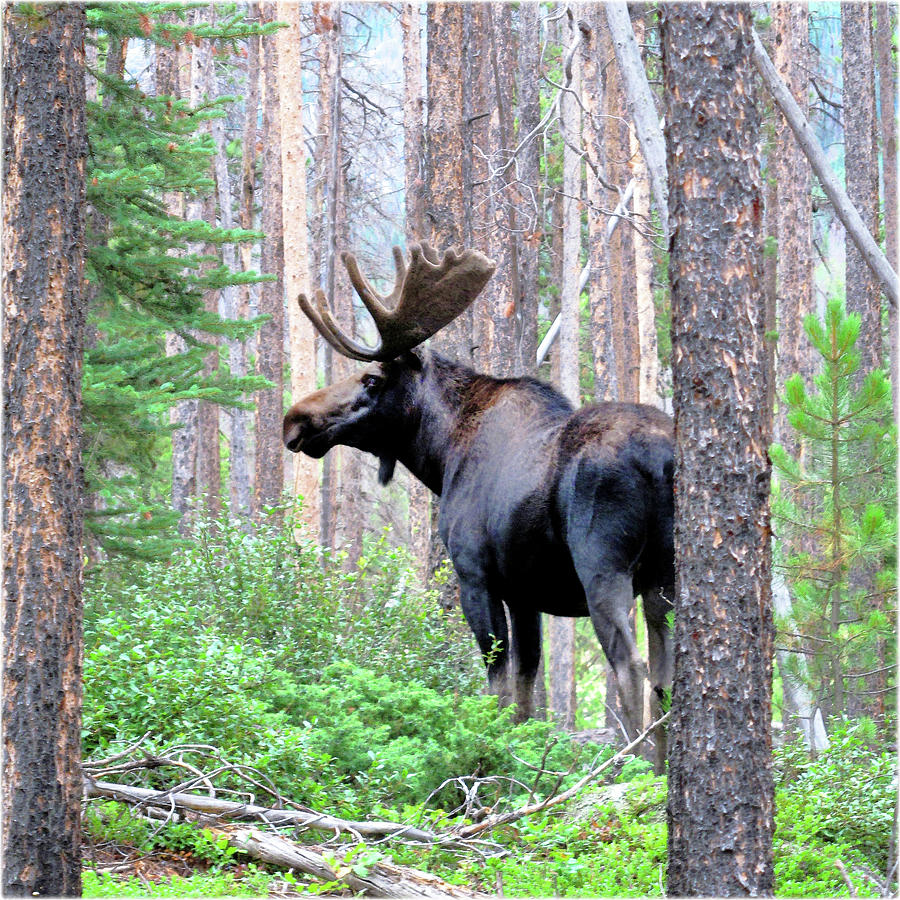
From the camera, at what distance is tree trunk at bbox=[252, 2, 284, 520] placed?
62.8 ft

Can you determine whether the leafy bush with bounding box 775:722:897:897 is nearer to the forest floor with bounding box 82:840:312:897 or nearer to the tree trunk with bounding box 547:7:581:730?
the forest floor with bounding box 82:840:312:897

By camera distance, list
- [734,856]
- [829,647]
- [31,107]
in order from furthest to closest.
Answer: [829,647] < [31,107] < [734,856]

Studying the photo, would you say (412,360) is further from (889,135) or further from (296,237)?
(889,135)

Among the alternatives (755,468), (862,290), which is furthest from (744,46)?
(862,290)

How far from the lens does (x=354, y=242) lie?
1222 inches

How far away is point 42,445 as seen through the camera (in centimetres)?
495

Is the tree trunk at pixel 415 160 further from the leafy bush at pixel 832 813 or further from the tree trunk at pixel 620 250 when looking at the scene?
the leafy bush at pixel 832 813

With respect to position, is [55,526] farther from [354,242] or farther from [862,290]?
[354,242]

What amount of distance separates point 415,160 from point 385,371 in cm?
756

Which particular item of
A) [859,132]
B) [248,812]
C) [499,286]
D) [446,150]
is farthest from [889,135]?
[248,812]

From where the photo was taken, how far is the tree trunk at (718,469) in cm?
437

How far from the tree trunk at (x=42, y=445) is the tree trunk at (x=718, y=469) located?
2.66m

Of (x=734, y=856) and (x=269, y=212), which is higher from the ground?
(x=269, y=212)

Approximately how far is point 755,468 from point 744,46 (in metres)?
1.79
